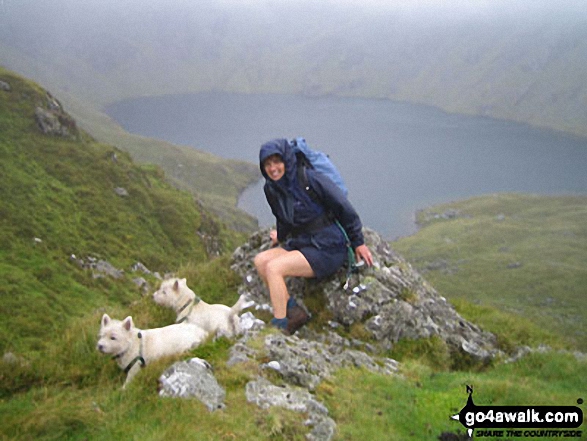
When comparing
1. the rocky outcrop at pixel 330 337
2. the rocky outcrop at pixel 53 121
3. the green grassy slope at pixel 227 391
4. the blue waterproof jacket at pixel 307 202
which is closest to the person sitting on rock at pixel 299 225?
the blue waterproof jacket at pixel 307 202

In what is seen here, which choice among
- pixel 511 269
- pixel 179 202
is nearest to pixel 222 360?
pixel 179 202

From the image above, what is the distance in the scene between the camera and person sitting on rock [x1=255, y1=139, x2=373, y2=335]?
30.6 ft

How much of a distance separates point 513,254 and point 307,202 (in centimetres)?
12603

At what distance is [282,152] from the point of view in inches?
363

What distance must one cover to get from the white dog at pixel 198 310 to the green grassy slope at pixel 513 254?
60930mm

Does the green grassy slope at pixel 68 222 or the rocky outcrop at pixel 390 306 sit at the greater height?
the green grassy slope at pixel 68 222

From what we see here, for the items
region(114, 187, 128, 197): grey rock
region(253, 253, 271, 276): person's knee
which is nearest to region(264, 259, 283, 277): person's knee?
region(253, 253, 271, 276): person's knee

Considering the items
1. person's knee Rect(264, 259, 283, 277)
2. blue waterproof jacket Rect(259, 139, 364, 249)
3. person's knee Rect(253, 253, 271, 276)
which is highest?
blue waterproof jacket Rect(259, 139, 364, 249)

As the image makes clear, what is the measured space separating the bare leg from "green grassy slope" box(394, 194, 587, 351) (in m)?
60.3

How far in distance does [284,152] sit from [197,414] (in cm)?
541

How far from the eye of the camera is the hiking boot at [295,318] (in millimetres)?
10211

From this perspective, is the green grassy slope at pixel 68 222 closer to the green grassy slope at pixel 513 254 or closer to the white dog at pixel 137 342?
the white dog at pixel 137 342

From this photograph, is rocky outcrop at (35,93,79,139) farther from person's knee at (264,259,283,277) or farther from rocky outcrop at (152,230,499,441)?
person's knee at (264,259,283,277)

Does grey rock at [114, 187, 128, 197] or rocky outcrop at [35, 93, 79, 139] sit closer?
grey rock at [114, 187, 128, 197]
